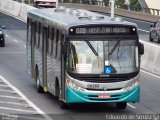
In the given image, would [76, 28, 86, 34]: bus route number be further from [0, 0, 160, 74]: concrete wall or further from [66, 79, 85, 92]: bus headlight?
[0, 0, 160, 74]: concrete wall

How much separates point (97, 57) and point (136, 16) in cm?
5408

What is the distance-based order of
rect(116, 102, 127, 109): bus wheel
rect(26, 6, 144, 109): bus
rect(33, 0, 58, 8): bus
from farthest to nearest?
rect(33, 0, 58, 8): bus
rect(116, 102, 127, 109): bus wheel
rect(26, 6, 144, 109): bus

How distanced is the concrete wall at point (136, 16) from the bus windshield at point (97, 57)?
12.4 m

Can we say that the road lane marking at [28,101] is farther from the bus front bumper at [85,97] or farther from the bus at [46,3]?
the bus at [46,3]

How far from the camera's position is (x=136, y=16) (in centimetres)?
7288

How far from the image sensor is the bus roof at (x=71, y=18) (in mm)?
19520

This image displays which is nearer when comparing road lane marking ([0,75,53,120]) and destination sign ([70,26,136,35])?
road lane marking ([0,75,53,120])

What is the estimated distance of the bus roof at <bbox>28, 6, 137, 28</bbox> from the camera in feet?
64.0

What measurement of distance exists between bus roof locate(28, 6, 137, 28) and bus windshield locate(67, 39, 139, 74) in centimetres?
52

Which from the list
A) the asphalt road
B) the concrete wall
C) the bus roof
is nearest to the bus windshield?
the bus roof

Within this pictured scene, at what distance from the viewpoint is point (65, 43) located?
1922 cm

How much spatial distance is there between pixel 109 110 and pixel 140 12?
54454 mm

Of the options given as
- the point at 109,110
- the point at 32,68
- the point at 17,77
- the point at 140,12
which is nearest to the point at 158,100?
the point at 109,110

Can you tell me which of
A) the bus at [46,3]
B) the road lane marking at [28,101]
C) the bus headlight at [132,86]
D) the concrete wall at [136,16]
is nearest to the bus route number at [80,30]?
the bus headlight at [132,86]
